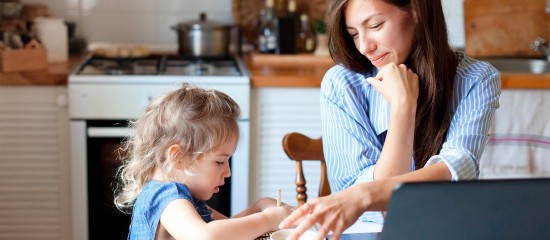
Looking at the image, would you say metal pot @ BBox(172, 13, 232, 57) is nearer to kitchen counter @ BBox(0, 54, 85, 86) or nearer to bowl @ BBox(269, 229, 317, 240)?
kitchen counter @ BBox(0, 54, 85, 86)

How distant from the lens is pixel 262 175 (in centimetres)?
299

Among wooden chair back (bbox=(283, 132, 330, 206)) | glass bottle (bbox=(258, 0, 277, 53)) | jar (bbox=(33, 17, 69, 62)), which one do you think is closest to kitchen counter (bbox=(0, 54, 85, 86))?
jar (bbox=(33, 17, 69, 62))

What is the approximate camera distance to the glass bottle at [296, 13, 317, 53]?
133 inches

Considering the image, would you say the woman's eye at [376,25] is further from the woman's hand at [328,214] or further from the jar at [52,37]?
the jar at [52,37]

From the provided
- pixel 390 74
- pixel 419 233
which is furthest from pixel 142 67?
pixel 419 233

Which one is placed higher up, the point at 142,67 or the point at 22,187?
the point at 142,67

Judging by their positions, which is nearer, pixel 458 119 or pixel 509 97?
pixel 458 119

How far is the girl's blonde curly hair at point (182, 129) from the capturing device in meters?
1.57

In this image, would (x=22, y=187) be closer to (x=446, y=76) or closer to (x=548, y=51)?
(x=446, y=76)

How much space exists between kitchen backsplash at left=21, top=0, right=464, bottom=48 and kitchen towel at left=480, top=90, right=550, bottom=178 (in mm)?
627

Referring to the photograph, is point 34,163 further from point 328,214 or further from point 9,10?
point 328,214

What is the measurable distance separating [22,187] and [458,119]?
1836mm

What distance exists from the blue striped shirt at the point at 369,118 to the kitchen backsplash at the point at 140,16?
5.53ft

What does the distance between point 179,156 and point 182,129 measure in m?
0.05
